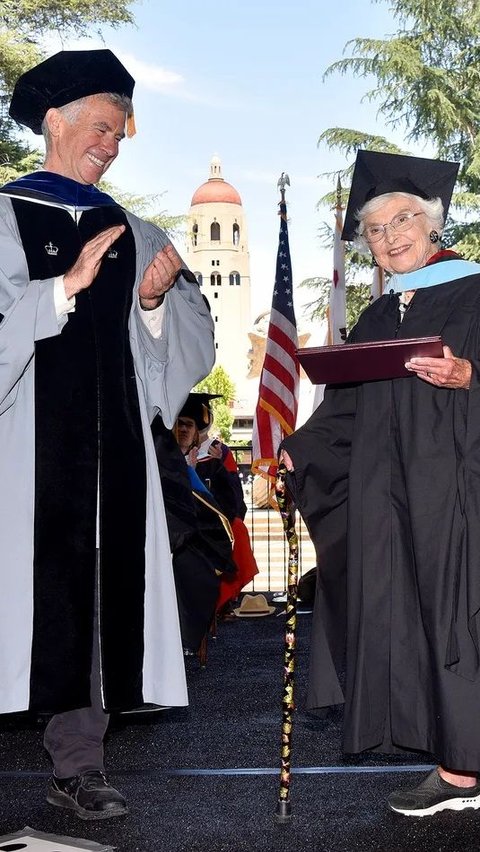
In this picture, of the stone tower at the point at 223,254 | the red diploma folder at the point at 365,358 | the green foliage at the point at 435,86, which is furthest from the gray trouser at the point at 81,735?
the stone tower at the point at 223,254

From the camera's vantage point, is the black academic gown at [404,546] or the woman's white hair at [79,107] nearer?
the black academic gown at [404,546]

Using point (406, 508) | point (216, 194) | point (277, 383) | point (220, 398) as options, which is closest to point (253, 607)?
point (277, 383)

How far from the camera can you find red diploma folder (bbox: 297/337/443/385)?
3.26m

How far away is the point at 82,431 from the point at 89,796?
120 centimetres

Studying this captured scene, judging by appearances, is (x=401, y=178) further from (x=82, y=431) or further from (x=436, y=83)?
(x=436, y=83)

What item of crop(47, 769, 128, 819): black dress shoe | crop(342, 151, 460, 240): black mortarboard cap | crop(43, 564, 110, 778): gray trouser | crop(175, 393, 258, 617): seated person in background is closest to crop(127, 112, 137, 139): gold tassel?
crop(342, 151, 460, 240): black mortarboard cap

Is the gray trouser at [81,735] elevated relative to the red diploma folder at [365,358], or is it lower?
lower

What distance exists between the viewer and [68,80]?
383cm

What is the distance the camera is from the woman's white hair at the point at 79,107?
381 centimetres

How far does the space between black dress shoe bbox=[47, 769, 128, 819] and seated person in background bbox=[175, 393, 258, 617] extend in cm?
428

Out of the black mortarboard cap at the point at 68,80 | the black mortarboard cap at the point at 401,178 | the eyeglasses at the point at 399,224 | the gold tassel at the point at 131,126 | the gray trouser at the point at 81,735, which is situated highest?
the black mortarboard cap at the point at 68,80

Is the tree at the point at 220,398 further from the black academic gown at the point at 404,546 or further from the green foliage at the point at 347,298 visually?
the black academic gown at the point at 404,546

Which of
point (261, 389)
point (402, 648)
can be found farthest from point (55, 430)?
point (261, 389)

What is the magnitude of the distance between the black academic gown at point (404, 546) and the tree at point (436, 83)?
16819mm
